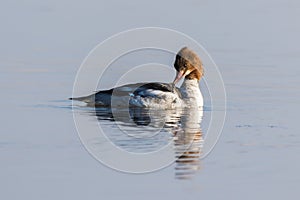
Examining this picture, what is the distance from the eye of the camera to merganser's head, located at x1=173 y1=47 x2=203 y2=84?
15.1 metres

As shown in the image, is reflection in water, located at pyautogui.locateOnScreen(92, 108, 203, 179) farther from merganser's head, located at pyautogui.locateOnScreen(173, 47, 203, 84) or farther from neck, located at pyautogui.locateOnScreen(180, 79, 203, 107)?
merganser's head, located at pyautogui.locateOnScreen(173, 47, 203, 84)

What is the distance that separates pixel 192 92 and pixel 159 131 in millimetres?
2764

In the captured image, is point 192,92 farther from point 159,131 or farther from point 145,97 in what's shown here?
point 159,131

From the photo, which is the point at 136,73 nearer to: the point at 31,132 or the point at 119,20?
the point at 119,20

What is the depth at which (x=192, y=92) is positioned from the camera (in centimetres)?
1475

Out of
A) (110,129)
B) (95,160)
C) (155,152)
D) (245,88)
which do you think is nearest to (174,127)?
(110,129)

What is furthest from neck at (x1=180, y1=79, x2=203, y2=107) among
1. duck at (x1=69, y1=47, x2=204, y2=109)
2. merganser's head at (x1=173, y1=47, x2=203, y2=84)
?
merganser's head at (x1=173, y1=47, x2=203, y2=84)

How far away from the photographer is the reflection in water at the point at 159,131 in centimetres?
1068

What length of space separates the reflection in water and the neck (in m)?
0.20

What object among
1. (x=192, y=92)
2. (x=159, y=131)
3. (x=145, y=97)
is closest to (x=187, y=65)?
(x=192, y=92)

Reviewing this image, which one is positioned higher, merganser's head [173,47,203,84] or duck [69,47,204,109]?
merganser's head [173,47,203,84]

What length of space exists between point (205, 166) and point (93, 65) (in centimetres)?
712

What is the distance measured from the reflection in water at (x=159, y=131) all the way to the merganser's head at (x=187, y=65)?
1.03 meters

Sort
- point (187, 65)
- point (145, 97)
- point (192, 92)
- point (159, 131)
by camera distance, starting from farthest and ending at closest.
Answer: point (187, 65) → point (192, 92) → point (145, 97) → point (159, 131)
